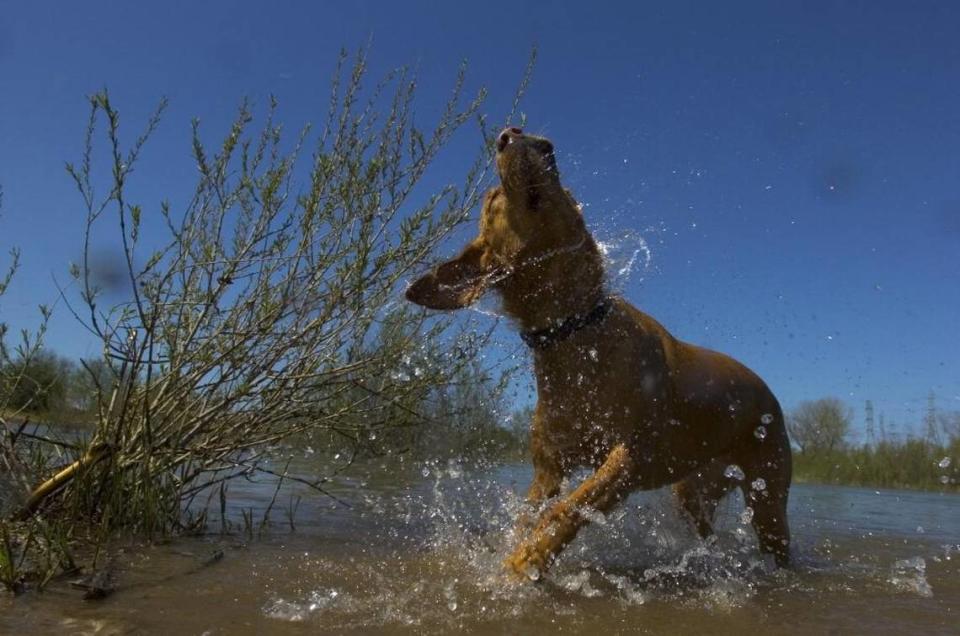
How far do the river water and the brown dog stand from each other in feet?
0.84

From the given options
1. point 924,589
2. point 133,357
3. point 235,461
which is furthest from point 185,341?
point 924,589

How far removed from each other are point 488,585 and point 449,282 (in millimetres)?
1483

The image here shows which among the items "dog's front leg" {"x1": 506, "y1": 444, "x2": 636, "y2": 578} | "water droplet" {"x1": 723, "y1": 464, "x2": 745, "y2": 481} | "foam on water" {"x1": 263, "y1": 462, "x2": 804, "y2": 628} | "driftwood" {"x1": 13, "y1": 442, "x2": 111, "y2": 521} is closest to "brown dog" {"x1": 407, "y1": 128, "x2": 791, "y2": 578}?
"dog's front leg" {"x1": 506, "y1": 444, "x2": 636, "y2": 578}

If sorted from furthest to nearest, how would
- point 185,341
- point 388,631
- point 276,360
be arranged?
point 276,360 → point 185,341 → point 388,631

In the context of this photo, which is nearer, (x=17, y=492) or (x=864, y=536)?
(x=17, y=492)

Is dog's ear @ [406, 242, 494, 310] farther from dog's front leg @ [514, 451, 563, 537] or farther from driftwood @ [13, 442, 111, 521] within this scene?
driftwood @ [13, 442, 111, 521]

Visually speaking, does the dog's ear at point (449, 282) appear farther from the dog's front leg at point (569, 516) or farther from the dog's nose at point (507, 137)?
the dog's front leg at point (569, 516)

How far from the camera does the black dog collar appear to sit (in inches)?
126

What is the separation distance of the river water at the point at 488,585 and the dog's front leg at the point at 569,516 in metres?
0.09

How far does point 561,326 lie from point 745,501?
1675 millimetres

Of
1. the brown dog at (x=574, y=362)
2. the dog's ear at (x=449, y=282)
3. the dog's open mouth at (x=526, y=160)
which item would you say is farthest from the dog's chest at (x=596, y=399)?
the dog's open mouth at (x=526, y=160)

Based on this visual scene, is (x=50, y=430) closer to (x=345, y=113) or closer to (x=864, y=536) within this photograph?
(x=345, y=113)

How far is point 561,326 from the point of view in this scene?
10.6 ft

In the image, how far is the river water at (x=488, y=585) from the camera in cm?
219
